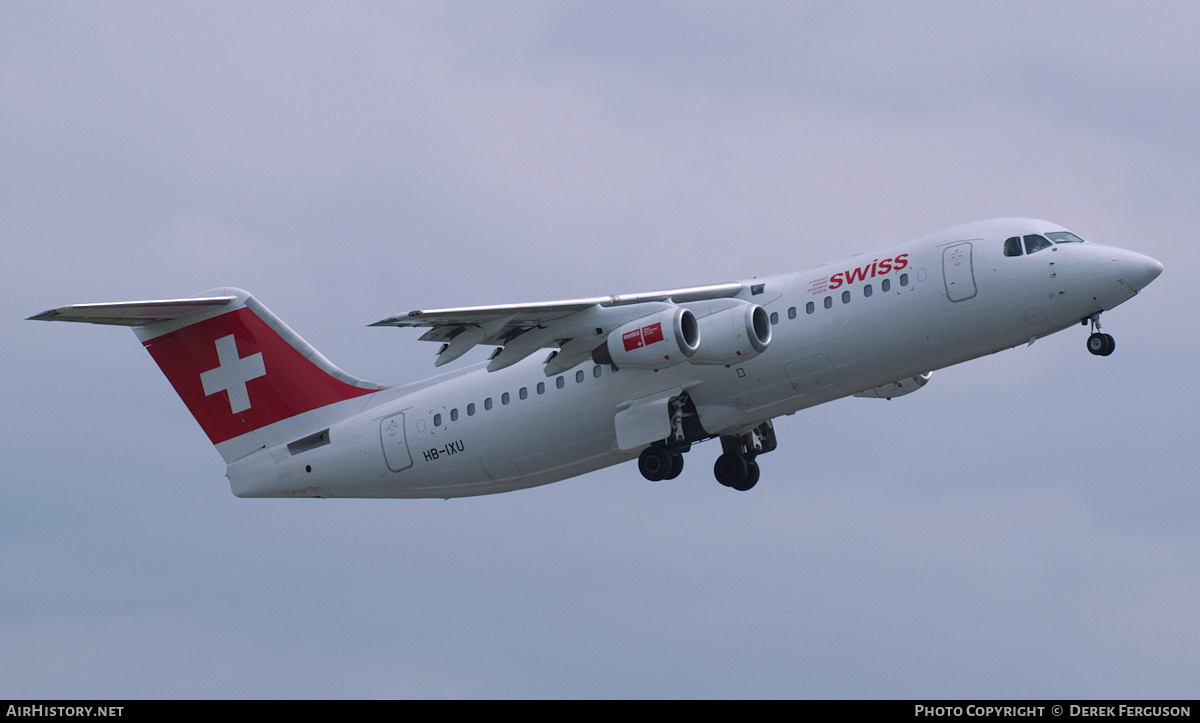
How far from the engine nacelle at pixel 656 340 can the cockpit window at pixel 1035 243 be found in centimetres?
511

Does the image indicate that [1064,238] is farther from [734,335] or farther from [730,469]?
[730,469]

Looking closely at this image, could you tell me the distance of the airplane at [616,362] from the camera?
919 inches

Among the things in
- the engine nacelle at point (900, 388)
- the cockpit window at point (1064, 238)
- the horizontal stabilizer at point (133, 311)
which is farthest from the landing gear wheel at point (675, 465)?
the horizontal stabilizer at point (133, 311)

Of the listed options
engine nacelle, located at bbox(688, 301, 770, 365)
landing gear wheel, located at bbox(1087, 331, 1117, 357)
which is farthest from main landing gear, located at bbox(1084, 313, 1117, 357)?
engine nacelle, located at bbox(688, 301, 770, 365)

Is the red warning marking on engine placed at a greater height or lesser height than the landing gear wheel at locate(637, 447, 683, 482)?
greater

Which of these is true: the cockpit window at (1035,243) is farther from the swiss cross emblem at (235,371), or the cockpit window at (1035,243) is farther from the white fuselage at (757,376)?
the swiss cross emblem at (235,371)

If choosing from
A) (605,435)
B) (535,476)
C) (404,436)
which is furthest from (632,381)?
(404,436)

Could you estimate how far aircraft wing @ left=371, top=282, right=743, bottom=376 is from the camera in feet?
79.3

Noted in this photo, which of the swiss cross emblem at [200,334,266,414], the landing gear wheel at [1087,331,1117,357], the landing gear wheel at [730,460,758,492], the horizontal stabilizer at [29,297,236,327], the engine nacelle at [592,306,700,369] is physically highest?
the horizontal stabilizer at [29,297,236,327]

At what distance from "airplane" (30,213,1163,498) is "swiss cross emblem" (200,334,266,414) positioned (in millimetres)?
26

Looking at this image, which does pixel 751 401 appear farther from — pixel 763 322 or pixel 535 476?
pixel 535 476

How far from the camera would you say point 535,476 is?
2705 centimetres

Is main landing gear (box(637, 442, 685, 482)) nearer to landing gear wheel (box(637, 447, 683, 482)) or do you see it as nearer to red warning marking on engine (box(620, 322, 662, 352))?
landing gear wheel (box(637, 447, 683, 482))
